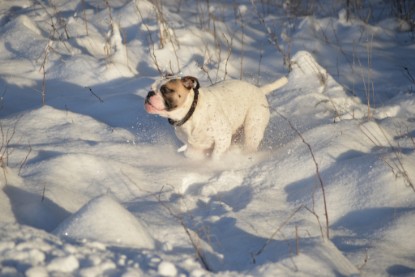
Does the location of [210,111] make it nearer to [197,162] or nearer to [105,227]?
[197,162]

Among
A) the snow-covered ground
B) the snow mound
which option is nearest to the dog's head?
the snow-covered ground

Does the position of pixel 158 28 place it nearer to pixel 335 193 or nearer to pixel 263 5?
pixel 263 5

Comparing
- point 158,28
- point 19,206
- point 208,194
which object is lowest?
point 208,194

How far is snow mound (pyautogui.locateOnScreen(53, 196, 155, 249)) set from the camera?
6.52ft

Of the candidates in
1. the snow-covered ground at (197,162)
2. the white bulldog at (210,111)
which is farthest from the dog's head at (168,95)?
the snow-covered ground at (197,162)

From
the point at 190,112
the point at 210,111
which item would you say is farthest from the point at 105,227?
the point at 210,111

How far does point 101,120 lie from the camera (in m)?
4.15

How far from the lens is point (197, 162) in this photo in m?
3.48

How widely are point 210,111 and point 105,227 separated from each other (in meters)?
1.65

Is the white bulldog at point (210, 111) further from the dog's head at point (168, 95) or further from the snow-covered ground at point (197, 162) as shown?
the snow-covered ground at point (197, 162)

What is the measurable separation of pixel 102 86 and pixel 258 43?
2.45 m

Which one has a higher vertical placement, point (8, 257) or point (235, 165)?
point (8, 257)

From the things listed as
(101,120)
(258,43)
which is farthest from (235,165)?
(258,43)

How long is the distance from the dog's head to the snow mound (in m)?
1.12
